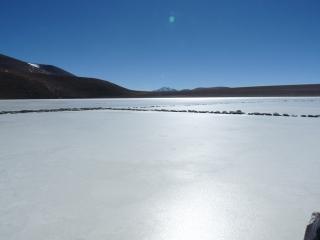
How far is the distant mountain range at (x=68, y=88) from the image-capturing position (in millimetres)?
60375

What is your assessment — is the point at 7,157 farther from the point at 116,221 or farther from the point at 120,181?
the point at 116,221

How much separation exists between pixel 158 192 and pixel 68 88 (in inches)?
3083

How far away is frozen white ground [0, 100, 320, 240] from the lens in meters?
2.93

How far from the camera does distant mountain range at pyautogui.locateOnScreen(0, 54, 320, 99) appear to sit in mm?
60375

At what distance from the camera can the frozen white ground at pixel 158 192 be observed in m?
2.93

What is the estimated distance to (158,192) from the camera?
3.98 m

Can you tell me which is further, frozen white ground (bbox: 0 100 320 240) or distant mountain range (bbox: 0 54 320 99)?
distant mountain range (bbox: 0 54 320 99)

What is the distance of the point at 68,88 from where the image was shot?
259ft

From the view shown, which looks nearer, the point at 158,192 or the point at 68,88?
the point at 158,192

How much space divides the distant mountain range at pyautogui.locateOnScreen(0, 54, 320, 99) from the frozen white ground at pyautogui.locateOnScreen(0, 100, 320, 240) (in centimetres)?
5458

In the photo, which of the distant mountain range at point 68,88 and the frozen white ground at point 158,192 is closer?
the frozen white ground at point 158,192

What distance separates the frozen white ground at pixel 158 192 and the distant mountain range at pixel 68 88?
54576 mm

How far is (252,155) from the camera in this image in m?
6.30

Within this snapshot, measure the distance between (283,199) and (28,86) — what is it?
2510 inches
